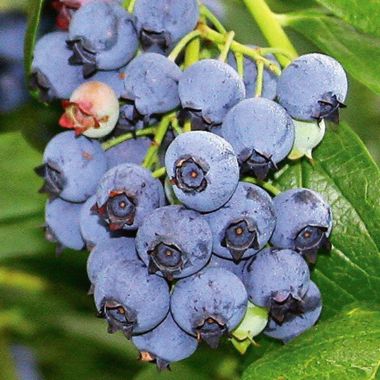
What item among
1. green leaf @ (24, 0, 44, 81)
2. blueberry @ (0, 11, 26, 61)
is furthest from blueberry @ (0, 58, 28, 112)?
green leaf @ (24, 0, 44, 81)

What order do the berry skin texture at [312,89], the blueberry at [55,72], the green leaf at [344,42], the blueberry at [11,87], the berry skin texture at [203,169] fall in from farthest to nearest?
the blueberry at [11,87] < the green leaf at [344,42] < the blueberry at [55,72] < the berry skin texture at [312,89] < the berry skin texture at [203,169]

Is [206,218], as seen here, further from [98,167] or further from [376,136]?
[376,136]

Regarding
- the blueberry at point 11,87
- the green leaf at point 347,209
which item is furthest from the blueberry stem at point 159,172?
the blueberry at point 11,87

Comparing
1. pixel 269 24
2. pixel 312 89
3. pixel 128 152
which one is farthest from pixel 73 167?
pixel 269 24

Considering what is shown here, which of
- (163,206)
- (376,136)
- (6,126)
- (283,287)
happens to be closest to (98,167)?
(163,206)

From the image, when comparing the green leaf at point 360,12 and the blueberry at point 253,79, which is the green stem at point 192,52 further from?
the green leaf at point 360,12

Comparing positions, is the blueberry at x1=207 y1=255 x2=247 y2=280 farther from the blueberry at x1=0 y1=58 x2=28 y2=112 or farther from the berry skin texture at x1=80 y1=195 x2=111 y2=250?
the blueberry at x1=0 y1=58 x2=28 y2=112
